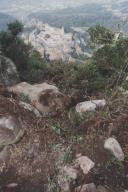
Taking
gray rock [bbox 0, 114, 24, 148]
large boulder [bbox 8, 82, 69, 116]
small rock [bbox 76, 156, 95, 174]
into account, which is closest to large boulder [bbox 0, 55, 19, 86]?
large boulder [bbox 8, 82, 69, 116]

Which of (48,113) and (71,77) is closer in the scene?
(48,113)

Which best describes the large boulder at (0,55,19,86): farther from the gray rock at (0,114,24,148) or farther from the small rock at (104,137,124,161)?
the small rock at (104,137,124,161)

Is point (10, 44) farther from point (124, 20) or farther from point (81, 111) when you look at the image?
point (81, 111)

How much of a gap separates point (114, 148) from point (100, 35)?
6447 mm

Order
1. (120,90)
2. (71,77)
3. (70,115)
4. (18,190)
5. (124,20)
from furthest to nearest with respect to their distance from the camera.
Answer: (71,77), (124,20), (120,90), (70,115), (18,190)

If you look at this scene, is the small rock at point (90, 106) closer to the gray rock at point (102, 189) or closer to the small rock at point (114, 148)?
the small rock at point (114, 148)

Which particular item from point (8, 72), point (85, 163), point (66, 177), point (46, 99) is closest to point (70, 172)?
point (66, 177)

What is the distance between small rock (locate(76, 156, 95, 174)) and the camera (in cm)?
596

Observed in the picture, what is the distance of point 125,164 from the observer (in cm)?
620

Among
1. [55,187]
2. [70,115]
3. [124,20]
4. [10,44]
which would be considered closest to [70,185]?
[55,187]

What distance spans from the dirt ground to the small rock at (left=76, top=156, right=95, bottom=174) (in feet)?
0.26

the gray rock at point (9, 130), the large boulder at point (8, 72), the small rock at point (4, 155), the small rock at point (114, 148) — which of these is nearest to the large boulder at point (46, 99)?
the gray rock at point (9, 130)

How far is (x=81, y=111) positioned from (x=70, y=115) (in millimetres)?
308

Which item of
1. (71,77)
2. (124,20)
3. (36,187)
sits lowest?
(71,77)
